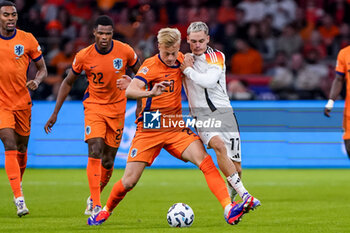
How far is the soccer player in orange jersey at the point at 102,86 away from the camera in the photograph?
30.8 ft

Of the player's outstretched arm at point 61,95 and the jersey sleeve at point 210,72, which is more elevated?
the jersey sleeve at point 210,72

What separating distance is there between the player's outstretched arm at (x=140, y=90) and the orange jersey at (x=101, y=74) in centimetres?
175

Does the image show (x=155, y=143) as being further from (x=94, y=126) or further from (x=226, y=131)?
(x=94, y=126)

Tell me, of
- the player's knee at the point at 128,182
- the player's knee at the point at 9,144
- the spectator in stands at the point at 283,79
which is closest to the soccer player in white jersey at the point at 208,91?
the player's knee at the point at 128,182

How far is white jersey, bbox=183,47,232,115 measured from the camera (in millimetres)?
8180

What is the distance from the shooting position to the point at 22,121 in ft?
32.2

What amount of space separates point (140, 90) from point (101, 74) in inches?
76.9

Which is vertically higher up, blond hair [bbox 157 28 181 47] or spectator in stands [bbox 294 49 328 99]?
blond hair [bbox 157 28 181 47]

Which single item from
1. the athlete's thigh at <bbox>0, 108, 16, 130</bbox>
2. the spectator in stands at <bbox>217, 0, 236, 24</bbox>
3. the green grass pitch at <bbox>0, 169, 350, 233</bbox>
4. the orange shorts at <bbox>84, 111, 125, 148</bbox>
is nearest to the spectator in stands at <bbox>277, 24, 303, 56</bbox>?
the spectator in stands at <bbox>217, 0, 236, 24</bbox>

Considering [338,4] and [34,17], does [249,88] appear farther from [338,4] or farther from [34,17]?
[34,17]

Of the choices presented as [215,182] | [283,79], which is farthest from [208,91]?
[283,79]

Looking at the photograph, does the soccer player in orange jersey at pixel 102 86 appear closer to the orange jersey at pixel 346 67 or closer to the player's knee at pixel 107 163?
the player's knee at pixel 107 163

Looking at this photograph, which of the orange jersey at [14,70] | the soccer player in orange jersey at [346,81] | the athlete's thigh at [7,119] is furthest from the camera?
the soccer player in orange jersey at [346,81]

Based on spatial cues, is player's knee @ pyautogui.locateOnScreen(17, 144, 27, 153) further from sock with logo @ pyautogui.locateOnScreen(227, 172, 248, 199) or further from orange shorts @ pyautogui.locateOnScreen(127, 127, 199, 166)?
sock with logo @ pyautogui.locateOnScreen(227, 172, 248, 199)
